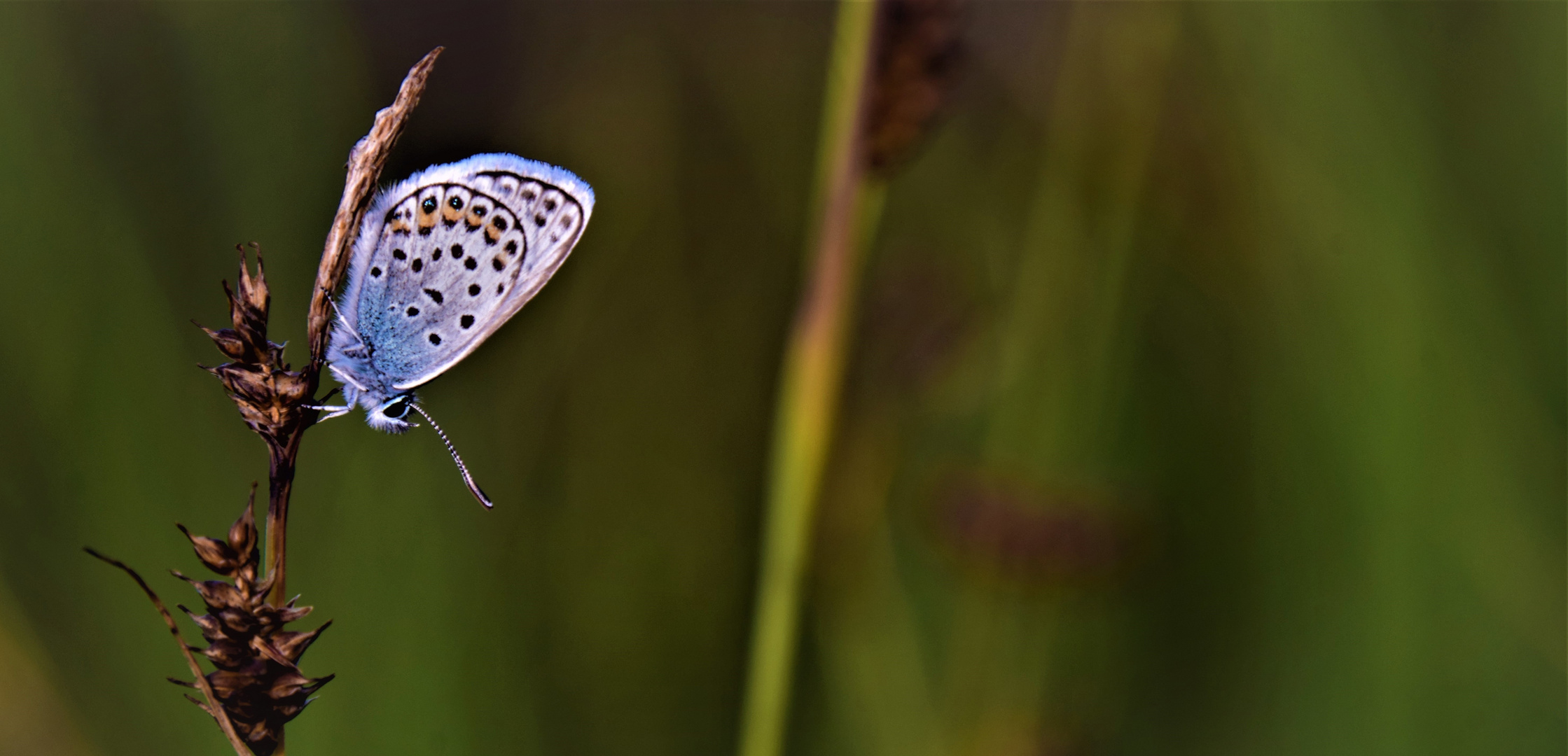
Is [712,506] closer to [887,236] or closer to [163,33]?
[887,236]

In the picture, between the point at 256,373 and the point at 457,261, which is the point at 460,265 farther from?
the point at 256,373

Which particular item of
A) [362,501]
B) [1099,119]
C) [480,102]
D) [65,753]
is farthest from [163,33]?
[1099,119]

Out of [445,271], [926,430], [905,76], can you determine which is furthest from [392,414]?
[926,430]

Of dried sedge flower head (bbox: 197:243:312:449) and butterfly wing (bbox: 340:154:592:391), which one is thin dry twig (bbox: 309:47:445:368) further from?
butterfly wing (bbox: 340:154:592:391)

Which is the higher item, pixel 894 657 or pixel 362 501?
pixel 362 501

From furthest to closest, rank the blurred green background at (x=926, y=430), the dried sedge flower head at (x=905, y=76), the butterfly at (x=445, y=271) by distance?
the blurred green background at (x=926, y=430) → the butterfly at (x=445, y=271) → the dried sedge flower head at (x=905, y=76)

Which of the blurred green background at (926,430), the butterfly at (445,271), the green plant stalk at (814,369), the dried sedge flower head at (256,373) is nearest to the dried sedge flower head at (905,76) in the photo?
the green plant stalk at (814,369)

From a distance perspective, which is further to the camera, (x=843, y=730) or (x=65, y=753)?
(x=843, y=730)

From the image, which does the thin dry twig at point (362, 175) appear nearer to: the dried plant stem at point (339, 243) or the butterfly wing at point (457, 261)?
the dried plant stem at point (339, 243)
